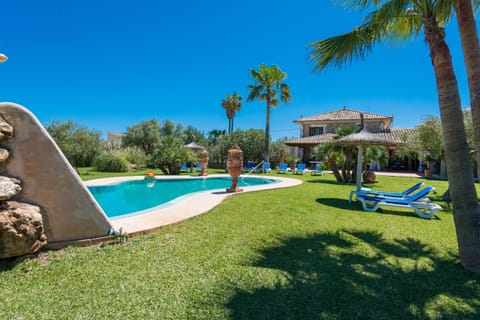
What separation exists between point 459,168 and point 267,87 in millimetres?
23239

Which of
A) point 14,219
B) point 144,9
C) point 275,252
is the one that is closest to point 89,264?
point 14,219

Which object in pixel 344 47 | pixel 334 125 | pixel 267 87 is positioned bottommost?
pixel 344 47

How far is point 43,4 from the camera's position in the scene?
38.1ft

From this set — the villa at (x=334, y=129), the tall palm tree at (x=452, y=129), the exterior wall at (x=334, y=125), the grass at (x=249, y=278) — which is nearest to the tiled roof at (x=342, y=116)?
the villa at (x=334, y=129)

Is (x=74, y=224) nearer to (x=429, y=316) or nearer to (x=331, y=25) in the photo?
(x=429, y=316)

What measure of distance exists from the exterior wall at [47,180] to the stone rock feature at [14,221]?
0.35ft

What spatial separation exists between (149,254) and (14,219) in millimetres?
1910

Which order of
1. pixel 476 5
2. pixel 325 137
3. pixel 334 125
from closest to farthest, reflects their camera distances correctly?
pixel 476 5, pixel 325 137, pixel 334 125

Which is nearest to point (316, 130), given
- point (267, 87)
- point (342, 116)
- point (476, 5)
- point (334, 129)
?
point (334, 129)

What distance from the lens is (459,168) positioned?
3.45m

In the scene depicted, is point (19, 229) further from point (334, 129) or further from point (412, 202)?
point (334, 129)

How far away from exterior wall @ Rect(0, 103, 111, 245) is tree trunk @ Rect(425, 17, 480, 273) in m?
6.00

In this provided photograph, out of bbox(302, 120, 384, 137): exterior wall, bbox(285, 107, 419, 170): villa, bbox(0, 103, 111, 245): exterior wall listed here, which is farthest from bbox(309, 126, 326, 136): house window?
bbox(0, 103, 111, 245): exterior wall

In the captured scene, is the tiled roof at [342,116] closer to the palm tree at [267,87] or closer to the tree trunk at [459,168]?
the palm tree at [267,87]
